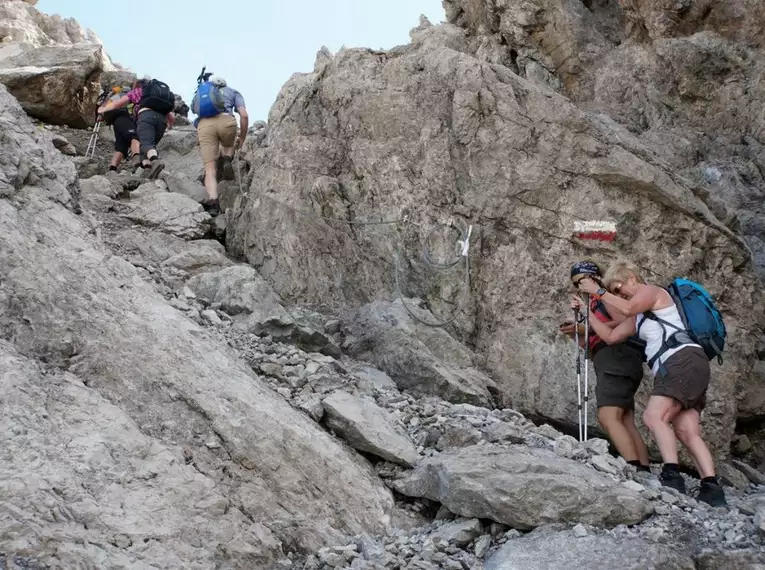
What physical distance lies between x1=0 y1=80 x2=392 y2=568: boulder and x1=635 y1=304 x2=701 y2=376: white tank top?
3381 mm

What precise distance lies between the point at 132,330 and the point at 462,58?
7.83 metres

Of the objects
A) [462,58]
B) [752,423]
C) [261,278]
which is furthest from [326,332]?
[752,423]

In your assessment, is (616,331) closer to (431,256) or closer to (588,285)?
(588,285)

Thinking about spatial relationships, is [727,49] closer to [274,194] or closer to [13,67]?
[274,194]

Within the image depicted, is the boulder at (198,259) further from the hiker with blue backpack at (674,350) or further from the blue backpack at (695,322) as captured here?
the blue backpack at (695,322)

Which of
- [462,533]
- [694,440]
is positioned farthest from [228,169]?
[694,440]

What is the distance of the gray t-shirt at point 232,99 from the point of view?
45.8 feet

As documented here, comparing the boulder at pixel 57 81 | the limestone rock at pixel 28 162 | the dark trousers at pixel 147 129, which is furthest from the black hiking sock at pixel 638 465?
the boulder at pixel 57 81

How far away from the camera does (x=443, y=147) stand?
11656mm

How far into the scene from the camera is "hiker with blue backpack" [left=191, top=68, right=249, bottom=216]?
44.7 ft

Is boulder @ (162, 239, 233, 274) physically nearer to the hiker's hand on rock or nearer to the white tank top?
the hiker's hand on rock

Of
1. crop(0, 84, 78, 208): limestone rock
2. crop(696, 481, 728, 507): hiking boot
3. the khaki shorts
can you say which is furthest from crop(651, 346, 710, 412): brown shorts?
the khaki shorts

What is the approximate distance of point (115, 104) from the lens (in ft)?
52.1

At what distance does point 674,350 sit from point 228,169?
31.7 ft
